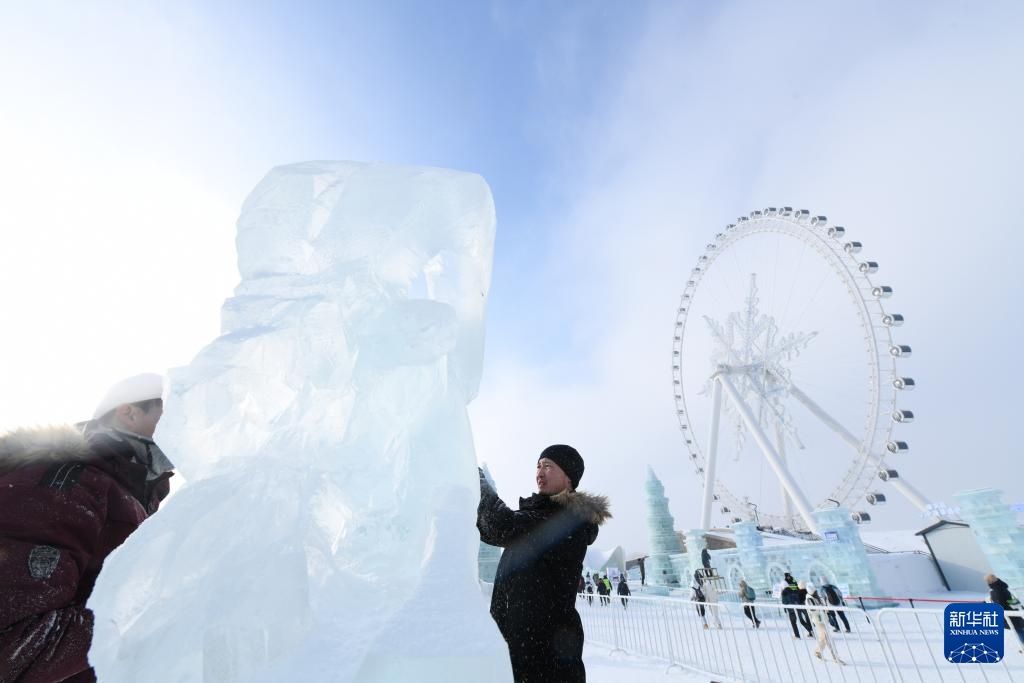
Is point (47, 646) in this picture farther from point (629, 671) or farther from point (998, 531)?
point (998, 531)

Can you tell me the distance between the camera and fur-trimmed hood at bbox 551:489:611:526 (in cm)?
211

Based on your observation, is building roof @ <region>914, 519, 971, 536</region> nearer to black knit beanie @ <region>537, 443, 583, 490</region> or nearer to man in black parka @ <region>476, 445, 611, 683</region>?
black knit beanie @ <region>537, 443, 583, 490</region>

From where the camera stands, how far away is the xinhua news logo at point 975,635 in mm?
5938

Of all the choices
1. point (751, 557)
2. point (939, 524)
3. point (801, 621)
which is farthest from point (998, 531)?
point (939, 524)

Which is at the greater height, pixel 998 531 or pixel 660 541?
pixel 660 541

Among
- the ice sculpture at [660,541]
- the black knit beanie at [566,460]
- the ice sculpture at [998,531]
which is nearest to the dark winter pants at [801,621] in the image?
the ice sculpture at [998,531]

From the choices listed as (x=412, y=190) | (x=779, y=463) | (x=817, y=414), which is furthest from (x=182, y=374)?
(x=817, y=414)

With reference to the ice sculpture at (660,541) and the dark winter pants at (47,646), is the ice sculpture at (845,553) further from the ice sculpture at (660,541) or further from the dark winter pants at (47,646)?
the dark winter pants at (47,646)

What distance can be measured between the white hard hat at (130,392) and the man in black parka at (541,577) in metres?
1.20

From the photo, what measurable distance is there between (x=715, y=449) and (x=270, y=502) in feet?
89.7

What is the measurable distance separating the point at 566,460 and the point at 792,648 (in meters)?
9.24

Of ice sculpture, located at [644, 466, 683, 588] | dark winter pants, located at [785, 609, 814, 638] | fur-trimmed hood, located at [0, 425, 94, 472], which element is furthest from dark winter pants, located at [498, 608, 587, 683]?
ice sculpture, located at [644, 466, 683, 588]

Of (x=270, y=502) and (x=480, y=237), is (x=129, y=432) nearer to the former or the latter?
(x=270, y=502)

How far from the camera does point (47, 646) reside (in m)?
1.17
